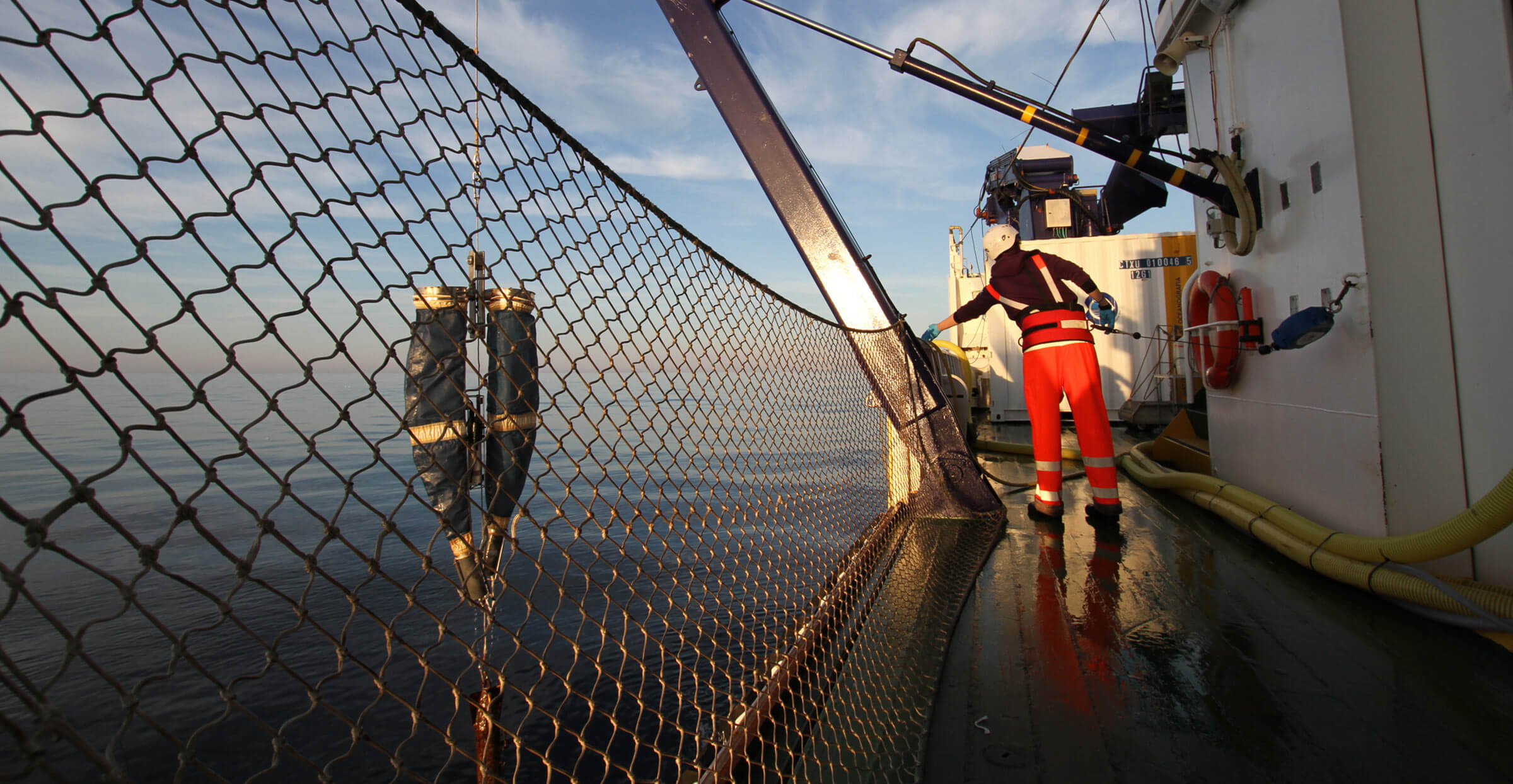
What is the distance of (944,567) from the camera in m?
3.60

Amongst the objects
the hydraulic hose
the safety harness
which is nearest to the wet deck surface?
the hydraulic hose

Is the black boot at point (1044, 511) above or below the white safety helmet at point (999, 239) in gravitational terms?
below

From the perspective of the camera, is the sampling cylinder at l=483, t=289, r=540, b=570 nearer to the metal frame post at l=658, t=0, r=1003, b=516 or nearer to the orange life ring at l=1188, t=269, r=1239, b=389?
the metal frame post at l=658, t=0, r=1003, b=516

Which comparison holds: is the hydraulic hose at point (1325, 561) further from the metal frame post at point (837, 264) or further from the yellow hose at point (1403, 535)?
the metal frame post at point (837, 264)

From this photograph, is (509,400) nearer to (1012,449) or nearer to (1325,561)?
(1325,561)

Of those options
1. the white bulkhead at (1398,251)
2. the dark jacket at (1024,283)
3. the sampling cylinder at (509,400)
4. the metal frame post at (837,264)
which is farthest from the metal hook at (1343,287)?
the sampling cylinder at (509,400)

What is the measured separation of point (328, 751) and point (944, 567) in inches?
112

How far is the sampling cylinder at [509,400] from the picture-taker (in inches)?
70.7

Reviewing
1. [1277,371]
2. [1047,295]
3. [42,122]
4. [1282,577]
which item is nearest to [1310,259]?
[1277,371]

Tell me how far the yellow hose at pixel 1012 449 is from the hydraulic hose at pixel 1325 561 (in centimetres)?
194

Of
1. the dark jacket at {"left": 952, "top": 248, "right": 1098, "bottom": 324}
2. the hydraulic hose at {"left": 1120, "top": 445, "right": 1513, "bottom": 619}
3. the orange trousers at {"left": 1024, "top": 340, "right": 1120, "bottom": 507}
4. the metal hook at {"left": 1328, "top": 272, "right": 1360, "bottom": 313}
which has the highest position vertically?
the dark jacket at {"left": 952, "top": 248, "right": 1098, "bottom": 324}

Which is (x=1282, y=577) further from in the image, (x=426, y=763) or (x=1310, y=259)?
(x=426, y=763)

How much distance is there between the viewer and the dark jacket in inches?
170

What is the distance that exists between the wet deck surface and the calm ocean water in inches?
30.2
